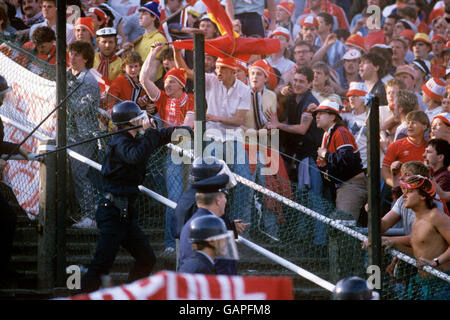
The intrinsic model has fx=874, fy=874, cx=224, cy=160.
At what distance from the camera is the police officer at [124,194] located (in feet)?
23.0

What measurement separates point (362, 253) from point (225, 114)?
6.97 ft

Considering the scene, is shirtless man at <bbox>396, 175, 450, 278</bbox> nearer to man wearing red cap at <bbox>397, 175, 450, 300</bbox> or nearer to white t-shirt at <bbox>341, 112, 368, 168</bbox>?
man wearing red cap at <bbox>397, 175, 450, 300</bbox>

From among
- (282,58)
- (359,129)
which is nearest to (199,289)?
(359,129)

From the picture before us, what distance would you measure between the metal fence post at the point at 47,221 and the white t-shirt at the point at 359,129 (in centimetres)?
325

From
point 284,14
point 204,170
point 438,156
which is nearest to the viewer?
point 204,170

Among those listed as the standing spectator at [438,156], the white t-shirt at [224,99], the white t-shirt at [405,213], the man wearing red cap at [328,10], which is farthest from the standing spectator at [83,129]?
the man wearing red cap at [328,10]

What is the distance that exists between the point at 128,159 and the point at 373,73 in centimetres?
440

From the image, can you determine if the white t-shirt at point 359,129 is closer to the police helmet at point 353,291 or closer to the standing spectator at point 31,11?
the police helmet at point 353,291

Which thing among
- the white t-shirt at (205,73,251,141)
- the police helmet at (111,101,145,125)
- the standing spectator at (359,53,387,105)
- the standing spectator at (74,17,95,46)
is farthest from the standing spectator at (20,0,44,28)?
the police helmet at (111,101,145,125)

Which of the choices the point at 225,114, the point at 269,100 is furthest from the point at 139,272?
the point at 269,100

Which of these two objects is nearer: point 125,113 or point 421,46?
point 125,113

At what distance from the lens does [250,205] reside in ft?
25.2

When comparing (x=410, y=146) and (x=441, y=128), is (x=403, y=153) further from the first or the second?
(x=441, y=128)

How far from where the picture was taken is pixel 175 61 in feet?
31.2
